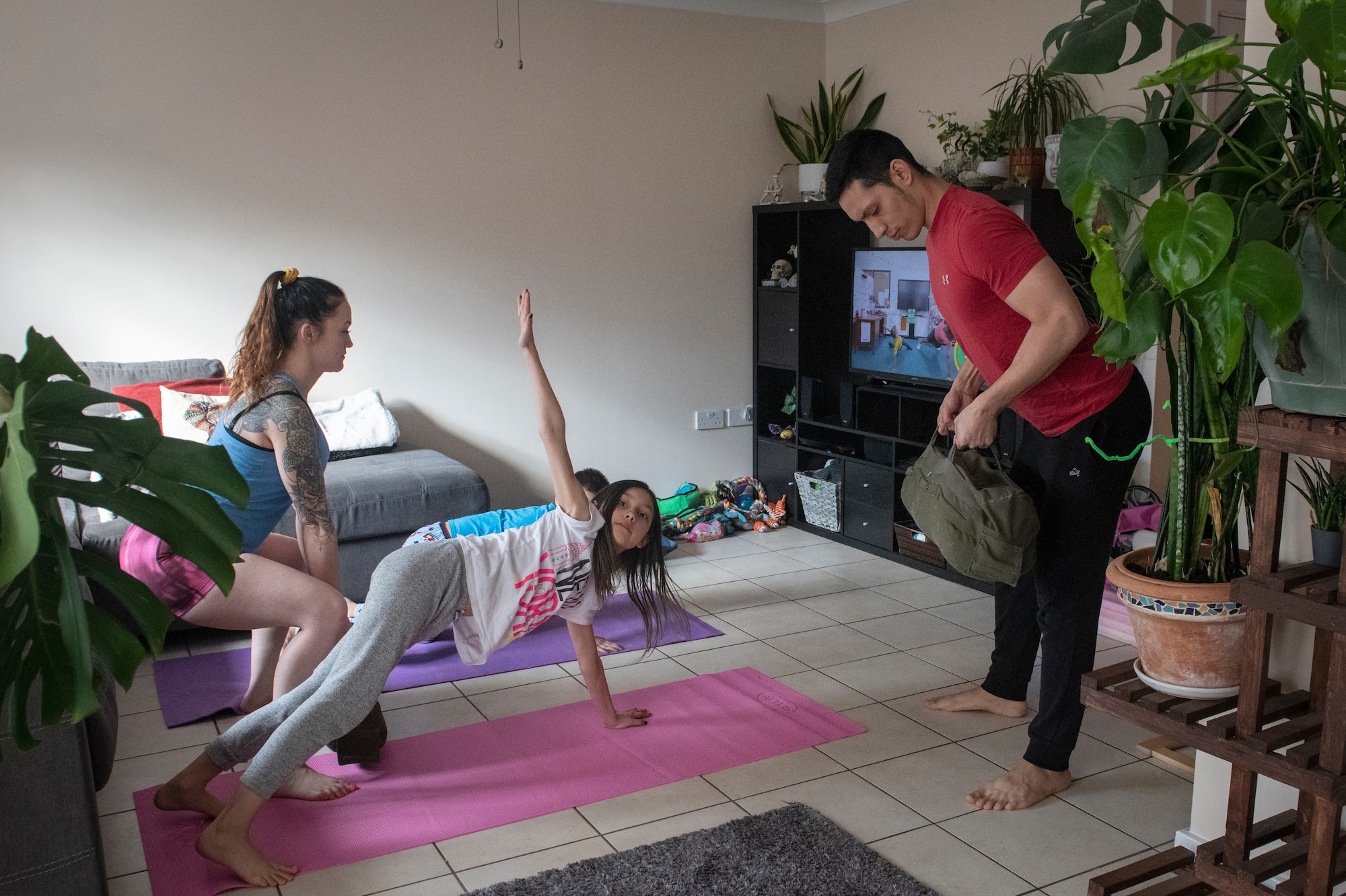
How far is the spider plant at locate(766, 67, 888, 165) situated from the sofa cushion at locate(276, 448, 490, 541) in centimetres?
241

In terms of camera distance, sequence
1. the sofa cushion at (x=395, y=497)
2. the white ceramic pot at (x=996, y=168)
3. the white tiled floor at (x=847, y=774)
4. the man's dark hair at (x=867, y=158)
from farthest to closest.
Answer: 1. the white ceramic pot at (x=996, y=168)
2. the sofa cushion at (x=395, y=497)
3. the man's dark hair at (x=867, y=158)
4. the white tiled floor at (x=847, y=774)

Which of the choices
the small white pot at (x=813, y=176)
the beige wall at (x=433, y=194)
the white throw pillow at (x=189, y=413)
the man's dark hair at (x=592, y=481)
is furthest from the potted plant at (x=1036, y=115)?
the white throw pillow at (x=189, y=413)

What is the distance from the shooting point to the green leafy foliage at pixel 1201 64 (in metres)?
1.34

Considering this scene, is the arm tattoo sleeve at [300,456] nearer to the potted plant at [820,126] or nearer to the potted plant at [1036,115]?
the potted plant at [1036,115]

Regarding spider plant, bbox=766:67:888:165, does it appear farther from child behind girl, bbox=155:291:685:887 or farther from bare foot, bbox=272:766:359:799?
bare foot, bbox=272:766:359:799

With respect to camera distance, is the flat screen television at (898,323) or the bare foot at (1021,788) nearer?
the bare foot at (1021,788)

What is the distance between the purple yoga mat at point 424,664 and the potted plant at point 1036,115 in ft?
6.94

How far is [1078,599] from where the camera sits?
7.98ft

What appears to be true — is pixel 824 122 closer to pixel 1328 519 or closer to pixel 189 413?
pixel 189 413

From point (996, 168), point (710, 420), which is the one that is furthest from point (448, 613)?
point (710, 420)

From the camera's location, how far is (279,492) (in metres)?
2.54

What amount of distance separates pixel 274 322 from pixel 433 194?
241cm

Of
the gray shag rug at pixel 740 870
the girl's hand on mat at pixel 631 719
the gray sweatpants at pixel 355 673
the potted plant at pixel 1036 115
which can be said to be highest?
the potted plant at pixel 1036 115

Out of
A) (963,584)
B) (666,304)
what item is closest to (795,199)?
(666,304)
